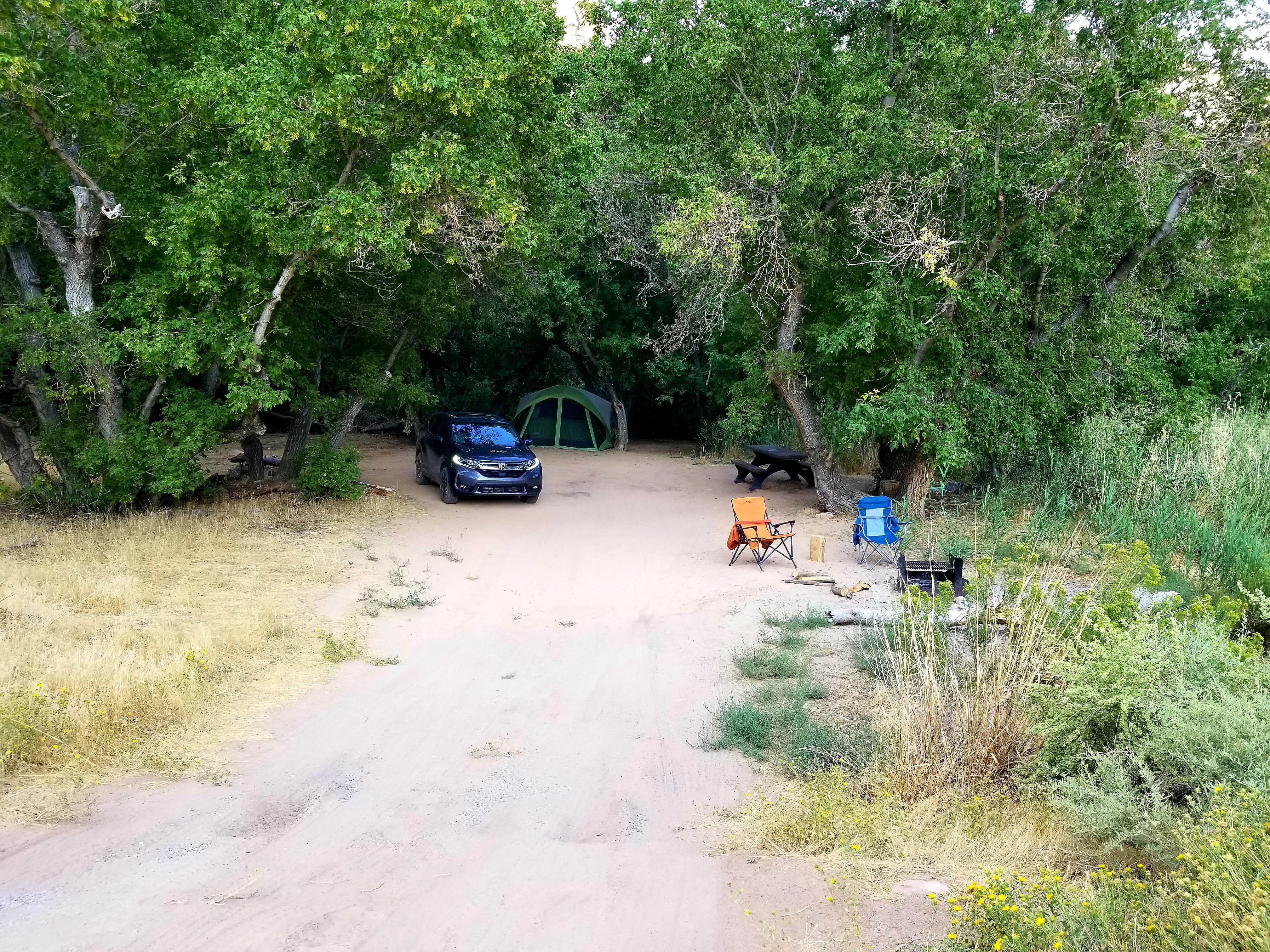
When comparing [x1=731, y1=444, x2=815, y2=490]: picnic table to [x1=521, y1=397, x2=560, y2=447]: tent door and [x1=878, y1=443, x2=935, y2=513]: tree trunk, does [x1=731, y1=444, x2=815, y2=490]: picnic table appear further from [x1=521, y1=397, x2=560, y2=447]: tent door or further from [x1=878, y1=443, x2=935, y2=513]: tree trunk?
Result: [x1=521, y1=397, x2=560, y2=447]: tent door

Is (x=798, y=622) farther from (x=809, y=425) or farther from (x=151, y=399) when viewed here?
(x=151, y=399)

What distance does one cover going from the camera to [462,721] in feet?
24.5

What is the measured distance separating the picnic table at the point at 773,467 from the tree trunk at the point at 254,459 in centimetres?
937

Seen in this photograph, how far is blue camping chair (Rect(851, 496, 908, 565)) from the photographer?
41.7 ft

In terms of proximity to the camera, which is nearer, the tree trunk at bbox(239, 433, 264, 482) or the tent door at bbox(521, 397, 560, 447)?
the tree trunk at bbox(239, 433, 264, 482)

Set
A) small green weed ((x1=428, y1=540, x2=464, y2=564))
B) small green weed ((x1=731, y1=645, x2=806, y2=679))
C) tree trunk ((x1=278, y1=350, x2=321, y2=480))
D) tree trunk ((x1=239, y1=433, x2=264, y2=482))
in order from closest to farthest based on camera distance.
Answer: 1. small green weed ((x1=731, y1=645, x2=806, y2=679))
2. small green weed ((x1=428, y1=540, x2=464, y2=564))
3. tree trunk ((x1=239, y1=433, x2=264, y2=482))
4. tree trunk ((x1=278, y1=350, x2=321, y2=480))

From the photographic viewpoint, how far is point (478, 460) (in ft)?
54.9

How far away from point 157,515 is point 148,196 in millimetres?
4498

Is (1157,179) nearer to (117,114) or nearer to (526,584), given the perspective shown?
(526,584)

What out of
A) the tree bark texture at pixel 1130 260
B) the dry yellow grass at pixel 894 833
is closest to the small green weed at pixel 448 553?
the dry yellow grass at pixel 894 833

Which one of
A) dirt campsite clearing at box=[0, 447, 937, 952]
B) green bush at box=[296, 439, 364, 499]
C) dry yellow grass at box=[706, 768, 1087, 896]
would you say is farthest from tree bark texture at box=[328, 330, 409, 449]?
dry yellow grass at box=[706, 768, 1087, 896]

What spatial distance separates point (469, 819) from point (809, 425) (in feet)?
40.4

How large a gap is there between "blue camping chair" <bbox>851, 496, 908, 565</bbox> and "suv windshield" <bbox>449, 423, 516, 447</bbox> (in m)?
7.36

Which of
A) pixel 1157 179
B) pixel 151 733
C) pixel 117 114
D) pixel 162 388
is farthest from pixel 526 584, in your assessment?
pixel 1157 179
